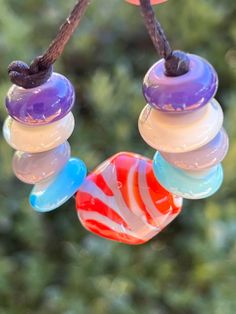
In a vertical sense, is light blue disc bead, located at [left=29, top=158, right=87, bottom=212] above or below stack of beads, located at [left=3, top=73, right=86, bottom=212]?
below

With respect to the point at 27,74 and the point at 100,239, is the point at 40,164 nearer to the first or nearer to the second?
the point at 27,74

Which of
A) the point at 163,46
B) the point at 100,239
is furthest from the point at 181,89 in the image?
the point at 100,239

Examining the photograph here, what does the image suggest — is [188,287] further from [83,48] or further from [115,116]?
[83,48]

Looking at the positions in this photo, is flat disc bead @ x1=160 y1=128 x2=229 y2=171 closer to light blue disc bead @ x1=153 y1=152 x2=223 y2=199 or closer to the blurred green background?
light blue disc bead @ x1=153 y1=152 x2=223 y2=199

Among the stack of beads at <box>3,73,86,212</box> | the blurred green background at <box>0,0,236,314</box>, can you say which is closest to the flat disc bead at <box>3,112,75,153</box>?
the stack of beads at <box>3,73,86,212</box>

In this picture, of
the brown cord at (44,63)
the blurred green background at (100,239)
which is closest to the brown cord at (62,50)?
the brown cord at (44,63)
